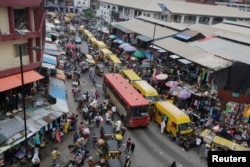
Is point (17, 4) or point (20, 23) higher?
point (17, 4)

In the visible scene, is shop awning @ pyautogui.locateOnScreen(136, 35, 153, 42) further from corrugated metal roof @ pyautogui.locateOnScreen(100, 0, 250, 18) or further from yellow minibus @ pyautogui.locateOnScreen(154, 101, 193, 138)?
yellow minibus @ pyautogui.locateOnScreen(154, 101, 193, 138)

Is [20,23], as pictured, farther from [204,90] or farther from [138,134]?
[204,90]

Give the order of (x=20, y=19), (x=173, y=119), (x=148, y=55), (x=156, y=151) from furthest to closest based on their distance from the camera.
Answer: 1. (x=148, y=55)
2. (x=173, y=119)
3. (x=156, y=151)
4. (x=20, y=19)

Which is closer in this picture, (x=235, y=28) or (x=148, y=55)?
(x=148, y=55)

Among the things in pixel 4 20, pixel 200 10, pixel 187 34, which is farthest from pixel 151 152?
pixel 200 10

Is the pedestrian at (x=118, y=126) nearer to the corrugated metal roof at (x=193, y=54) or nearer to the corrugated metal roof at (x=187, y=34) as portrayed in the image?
the corrugated metal roof at (x=193, y=54)

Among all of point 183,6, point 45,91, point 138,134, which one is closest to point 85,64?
point 45,91

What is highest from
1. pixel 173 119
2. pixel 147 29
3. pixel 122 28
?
pixel 147 29

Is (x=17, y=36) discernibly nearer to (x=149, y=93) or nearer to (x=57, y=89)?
(x=57, y=89)
